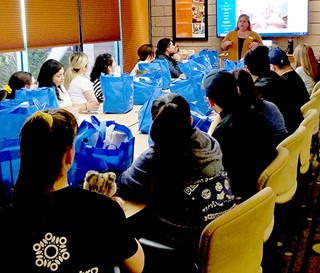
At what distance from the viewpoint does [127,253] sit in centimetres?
158

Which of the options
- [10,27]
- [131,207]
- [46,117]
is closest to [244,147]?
[131,207]

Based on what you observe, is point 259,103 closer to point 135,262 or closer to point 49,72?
point 135,262

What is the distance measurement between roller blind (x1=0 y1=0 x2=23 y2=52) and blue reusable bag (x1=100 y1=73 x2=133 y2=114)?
4.85 feet

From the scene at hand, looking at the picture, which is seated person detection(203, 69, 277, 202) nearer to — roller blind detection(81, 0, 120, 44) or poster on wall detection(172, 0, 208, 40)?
roller blind detection(81, 0, 120, 44)

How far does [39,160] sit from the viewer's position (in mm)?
1493

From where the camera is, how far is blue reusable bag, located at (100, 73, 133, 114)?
396cm

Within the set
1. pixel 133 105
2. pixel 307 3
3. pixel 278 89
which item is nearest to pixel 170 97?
pixel 278 89

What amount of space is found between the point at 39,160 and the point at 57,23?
4816 millimetres

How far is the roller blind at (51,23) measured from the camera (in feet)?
18.1

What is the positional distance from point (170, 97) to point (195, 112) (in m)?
1.10

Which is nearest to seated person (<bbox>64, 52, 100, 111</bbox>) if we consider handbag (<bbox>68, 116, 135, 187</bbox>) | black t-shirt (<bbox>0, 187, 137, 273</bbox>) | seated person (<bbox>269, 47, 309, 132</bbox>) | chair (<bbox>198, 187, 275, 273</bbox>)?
seated person (<bbox>269, 47, 309, 132</bbox>)

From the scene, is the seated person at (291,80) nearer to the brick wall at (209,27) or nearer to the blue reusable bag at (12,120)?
the blue reusable bag at (12,120)

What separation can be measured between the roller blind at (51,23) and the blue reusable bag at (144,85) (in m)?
1.59

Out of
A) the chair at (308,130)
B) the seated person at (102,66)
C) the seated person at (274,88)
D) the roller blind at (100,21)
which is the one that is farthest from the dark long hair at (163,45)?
the chair at (308,130)
